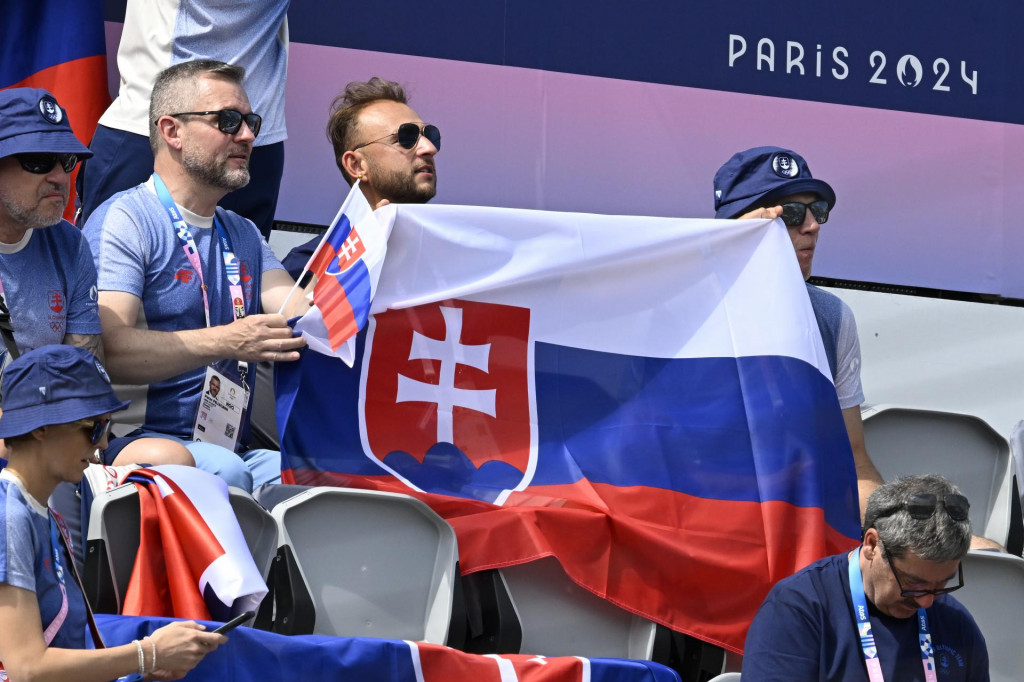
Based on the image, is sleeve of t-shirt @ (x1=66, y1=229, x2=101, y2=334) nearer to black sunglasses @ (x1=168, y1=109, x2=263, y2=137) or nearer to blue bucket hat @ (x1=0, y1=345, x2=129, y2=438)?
black sunglasses @ (x1=168, y1=109, x2=263, y2=137)

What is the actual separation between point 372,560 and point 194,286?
3.04ft

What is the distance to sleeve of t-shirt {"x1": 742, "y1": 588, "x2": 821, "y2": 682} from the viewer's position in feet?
10.4

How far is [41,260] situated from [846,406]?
2217mm

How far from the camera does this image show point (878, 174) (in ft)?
20.1

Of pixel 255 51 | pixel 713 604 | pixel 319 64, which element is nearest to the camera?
pixel 713 604

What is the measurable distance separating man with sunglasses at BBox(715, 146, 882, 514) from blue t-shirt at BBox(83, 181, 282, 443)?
4.74 ft

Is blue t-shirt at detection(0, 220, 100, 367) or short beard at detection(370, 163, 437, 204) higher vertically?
short beard at detection(370, 163, 437, 204)

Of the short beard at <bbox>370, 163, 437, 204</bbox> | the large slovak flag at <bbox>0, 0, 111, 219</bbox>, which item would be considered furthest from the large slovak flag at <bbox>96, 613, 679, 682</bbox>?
the large slovak flag at <bbox>0, 0, 111, 219</bbox>

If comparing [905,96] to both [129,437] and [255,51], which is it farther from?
[129,437]

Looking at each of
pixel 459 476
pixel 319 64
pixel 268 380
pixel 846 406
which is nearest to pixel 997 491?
pixel 846 406

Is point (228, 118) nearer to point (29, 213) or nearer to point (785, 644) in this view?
point (29, 213)

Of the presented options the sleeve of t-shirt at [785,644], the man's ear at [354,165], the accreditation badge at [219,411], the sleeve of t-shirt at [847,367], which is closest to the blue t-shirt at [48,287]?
the accreditation badge at [219,411]

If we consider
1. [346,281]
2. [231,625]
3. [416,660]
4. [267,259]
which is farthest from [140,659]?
[267,259]

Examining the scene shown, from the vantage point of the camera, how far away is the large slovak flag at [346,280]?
3.81 meters
